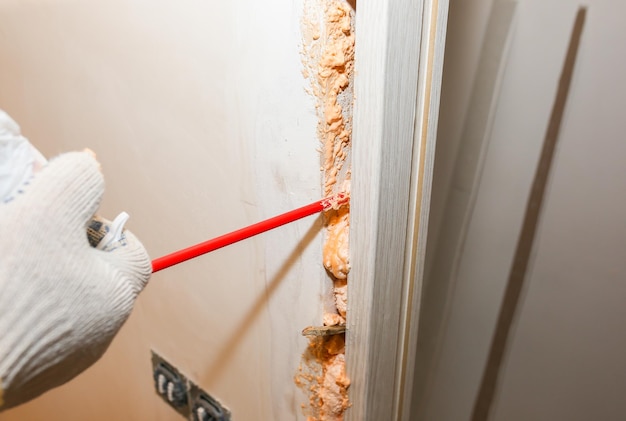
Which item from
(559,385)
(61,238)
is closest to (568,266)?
(559,385)

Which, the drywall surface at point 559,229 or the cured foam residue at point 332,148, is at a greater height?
the drywall surface at point 559,229

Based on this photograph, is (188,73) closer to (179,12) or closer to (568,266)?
(179,12)

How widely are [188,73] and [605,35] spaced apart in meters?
0.73

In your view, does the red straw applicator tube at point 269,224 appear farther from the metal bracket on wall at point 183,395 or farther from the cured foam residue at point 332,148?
the metal bracket on wall at point 183,395

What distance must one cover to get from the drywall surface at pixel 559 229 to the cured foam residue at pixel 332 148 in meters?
0.59

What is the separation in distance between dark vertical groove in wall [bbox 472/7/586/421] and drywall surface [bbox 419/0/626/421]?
13 mm

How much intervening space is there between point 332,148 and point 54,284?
1.04 ft

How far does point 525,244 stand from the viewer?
3.46 ft

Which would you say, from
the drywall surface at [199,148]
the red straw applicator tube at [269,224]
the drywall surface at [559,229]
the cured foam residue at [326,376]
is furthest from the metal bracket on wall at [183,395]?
the drywall surface at [559,229]

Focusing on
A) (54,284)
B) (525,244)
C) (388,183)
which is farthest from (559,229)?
(54,284)

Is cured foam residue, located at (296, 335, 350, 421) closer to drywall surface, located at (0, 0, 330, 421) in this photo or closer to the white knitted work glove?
drywall surface, located at (0, 0, 330, 421)

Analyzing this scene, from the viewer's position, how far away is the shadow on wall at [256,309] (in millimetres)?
621

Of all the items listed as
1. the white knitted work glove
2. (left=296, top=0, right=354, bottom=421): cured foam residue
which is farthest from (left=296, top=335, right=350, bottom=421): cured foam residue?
the white knitted work glove

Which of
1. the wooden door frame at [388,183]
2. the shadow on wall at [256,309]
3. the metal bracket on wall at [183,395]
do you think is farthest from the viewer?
the metal bracket on wall at [183,395]
